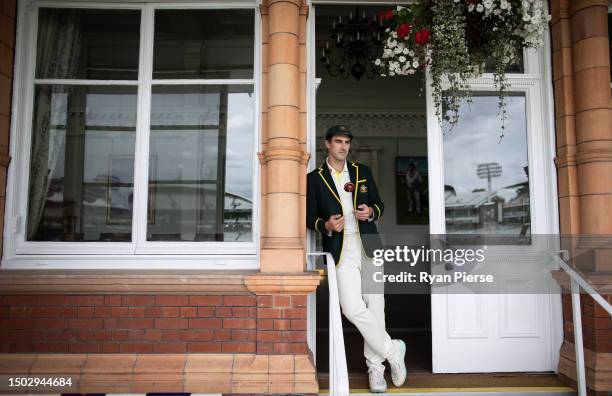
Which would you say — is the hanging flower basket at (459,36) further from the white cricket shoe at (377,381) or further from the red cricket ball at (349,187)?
the white cricket shoe at (377,381)

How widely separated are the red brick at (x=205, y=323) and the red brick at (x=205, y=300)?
0.10 metres

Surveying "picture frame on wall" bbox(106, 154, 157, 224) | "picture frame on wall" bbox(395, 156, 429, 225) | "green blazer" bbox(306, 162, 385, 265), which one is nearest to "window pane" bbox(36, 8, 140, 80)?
"picture frame on wall" bbox(106, 154, 157, 224)

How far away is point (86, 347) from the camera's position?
3.09 m

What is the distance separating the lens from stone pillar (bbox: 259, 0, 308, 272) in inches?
121

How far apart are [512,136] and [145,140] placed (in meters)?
2.77

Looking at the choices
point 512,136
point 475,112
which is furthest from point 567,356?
point 475,112

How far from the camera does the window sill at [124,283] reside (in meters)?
3.05

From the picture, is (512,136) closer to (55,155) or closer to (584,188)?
(584,188)

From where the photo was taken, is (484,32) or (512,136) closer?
(484,32)

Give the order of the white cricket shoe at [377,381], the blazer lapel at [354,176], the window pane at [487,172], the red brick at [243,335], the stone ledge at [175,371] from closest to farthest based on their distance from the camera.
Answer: the stone ledge at [175,371], the red brick at [243,335], the white cricket shoe at [377,381], the blazer lapel at [354,176], the window pane at [487,172]

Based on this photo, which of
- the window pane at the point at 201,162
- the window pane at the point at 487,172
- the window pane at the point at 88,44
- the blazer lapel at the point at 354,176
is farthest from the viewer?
the window pane at the point at 487,172

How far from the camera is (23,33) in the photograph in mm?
3486

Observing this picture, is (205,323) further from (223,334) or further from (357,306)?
(357,306)

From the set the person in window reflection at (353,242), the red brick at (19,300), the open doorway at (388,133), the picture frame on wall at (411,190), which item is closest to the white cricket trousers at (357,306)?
the person in window reflection at (353,242)
